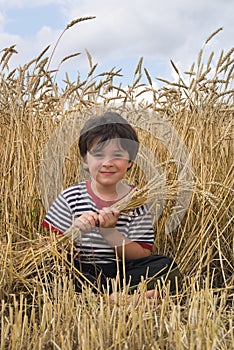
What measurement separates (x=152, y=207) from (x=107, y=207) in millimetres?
317

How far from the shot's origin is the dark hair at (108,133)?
224 cm

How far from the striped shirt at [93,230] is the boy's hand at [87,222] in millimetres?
138

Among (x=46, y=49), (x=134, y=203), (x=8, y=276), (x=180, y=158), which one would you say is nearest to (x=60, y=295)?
(x=8, y=276)

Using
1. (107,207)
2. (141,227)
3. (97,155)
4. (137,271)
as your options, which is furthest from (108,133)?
(137,271)

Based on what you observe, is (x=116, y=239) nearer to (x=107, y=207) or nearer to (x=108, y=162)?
(x=107, y=207)

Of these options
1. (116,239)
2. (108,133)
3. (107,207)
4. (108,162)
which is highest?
(108,133)

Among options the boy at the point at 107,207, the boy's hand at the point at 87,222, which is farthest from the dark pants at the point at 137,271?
the boy's hand at the point at 87,222

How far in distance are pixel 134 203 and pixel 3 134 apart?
112cm

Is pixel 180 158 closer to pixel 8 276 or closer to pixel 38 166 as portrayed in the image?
pixel 38 166

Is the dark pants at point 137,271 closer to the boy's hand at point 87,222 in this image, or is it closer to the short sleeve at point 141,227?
the short sleeve at point 141,227

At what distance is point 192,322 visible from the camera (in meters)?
1.71

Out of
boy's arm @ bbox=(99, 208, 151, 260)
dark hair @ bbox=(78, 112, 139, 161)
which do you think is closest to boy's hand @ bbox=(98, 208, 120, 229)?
boy's arm @ bbox=(99, 208, 151, 260)

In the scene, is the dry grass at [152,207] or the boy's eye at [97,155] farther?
the boy's eye at [97,155]

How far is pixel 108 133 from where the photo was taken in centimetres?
223
